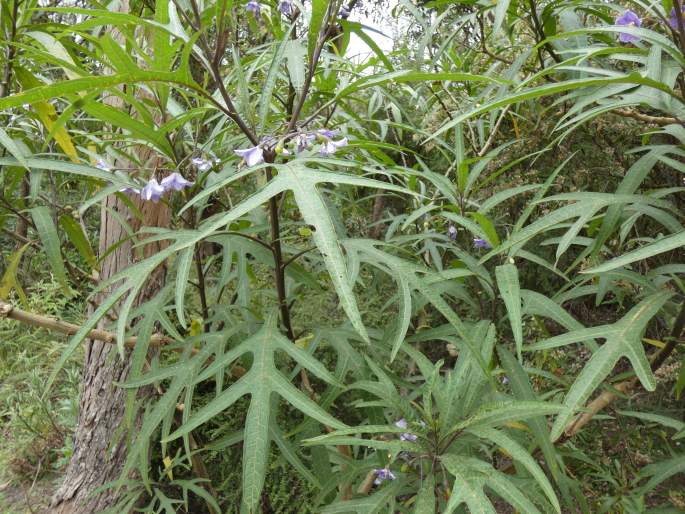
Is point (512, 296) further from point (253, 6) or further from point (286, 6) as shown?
point (253, 6)

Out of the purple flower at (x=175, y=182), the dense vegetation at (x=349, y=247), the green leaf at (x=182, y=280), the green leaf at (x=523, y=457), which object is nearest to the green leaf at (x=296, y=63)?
the dense vegetation at (x=349, y=247)

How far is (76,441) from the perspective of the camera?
1812mm

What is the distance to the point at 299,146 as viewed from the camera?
2.45 ft

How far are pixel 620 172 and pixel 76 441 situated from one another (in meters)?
2.06

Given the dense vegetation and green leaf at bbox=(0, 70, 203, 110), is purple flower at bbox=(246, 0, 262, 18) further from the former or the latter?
green leaf at bbox=(0, 70, 203, 110)

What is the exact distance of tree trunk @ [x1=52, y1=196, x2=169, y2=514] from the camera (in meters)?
1.63

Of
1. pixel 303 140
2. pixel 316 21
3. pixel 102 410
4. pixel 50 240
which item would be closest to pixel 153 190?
pixel 50 240

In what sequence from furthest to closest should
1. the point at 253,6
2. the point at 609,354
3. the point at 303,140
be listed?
the point at 253,6
the point at 303,140
the point at 609,354

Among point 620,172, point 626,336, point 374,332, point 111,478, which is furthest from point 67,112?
point 620,172

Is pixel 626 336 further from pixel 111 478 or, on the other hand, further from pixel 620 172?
pixel 111 478

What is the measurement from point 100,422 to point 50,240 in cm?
111

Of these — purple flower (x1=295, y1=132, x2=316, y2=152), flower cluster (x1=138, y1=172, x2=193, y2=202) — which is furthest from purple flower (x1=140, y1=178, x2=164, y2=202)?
purple flower (x1=295, y1=132, x2=316, y2=152)

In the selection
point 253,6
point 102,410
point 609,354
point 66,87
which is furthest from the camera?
point 102,410

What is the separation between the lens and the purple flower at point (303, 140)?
728 millimetres
